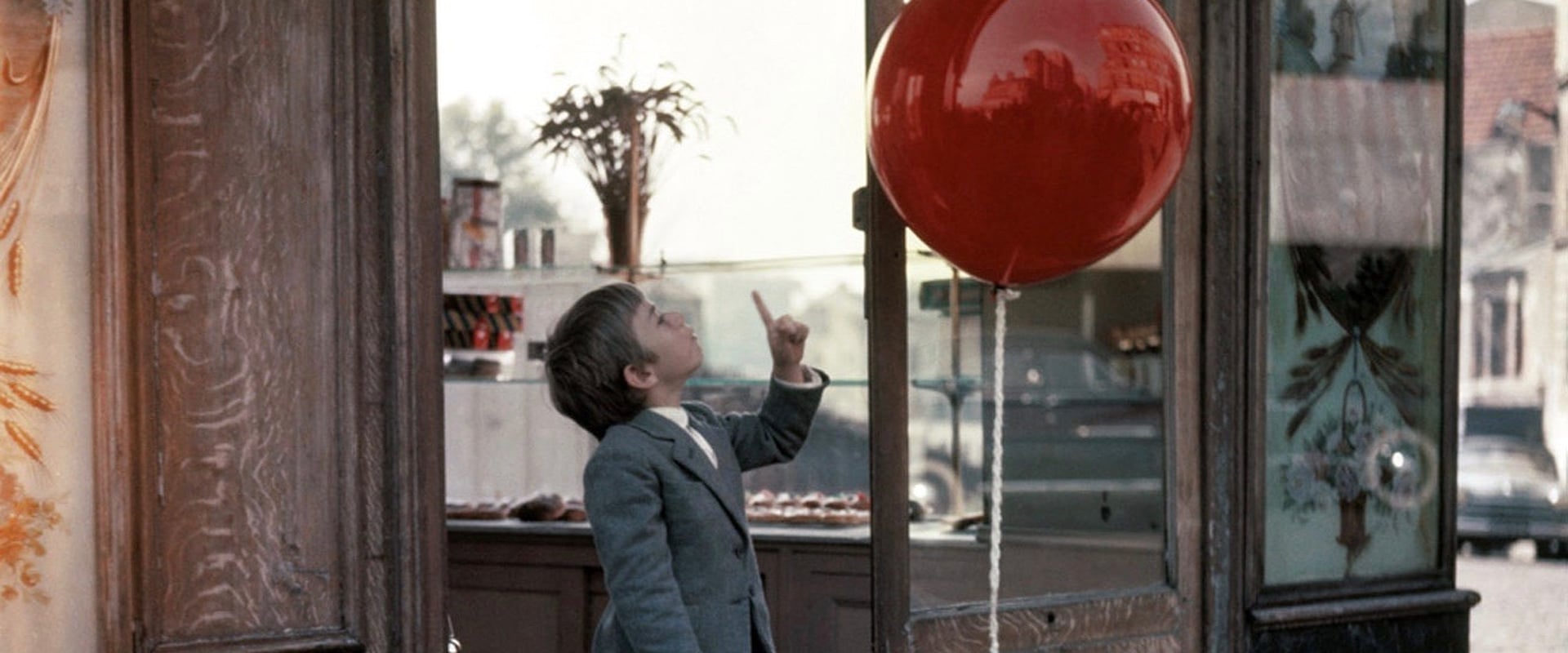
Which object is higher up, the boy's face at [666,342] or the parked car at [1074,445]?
the boy's face at [666,342]

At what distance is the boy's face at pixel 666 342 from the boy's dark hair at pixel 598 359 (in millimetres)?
14

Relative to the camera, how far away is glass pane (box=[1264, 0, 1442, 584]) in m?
4.39

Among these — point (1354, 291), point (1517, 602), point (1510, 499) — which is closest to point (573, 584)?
point (1354, 291)

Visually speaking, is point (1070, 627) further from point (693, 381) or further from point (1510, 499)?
point (1510, 499)

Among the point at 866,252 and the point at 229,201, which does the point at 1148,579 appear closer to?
the point at 866,252

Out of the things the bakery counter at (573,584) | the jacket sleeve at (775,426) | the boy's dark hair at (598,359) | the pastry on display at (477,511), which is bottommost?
the bakery counter at (573,584)

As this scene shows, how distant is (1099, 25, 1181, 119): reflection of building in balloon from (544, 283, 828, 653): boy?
74cm

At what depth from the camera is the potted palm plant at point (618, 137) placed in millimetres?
5617

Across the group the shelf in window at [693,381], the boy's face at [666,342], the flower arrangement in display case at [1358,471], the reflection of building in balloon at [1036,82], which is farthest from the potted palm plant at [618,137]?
the reflection of building in balloon at [1036,82]

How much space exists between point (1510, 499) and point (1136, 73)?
10424 mm

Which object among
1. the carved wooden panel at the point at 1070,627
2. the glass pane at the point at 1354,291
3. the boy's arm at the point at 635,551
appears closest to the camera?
the boy's arm at the point at 635,551

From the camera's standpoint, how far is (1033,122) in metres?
2.87

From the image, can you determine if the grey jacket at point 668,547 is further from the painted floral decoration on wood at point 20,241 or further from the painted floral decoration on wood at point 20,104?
the painted floral decoration on wood at point 20,104

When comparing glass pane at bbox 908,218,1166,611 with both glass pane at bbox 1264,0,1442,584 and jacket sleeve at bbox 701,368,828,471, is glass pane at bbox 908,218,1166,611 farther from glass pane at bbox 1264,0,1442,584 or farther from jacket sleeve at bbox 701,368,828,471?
jacket sleeve at bbox 701,368,828,471
